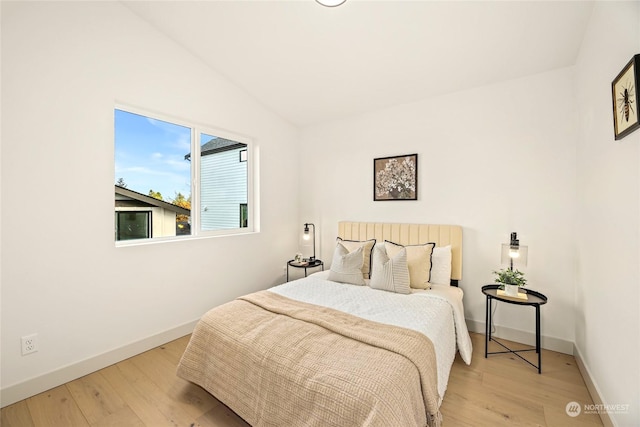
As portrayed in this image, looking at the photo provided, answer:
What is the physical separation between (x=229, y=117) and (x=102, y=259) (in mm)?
1916

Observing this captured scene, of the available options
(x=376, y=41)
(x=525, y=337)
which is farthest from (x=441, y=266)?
(x=376, y=41)

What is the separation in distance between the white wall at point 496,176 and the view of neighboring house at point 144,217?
2.14 meters

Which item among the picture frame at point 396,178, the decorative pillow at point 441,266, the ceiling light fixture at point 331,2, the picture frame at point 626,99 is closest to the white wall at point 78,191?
the ceiling light fixture at point 331,2

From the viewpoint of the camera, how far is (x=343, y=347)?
5.06ft

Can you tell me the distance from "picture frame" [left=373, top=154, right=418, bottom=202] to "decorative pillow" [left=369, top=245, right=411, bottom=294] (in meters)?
0.86

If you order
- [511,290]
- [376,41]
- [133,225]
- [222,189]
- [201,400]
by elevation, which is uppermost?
[376,41]

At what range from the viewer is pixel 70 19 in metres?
2.08

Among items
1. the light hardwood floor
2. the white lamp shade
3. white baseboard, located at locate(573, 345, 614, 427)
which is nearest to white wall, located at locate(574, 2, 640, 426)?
white baseboard, located at locate(573, 345, 614, 427)

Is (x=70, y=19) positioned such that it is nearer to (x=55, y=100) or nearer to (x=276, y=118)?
(x=55, y=100)

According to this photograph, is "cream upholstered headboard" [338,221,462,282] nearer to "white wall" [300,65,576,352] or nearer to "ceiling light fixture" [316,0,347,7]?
"white wall" [300,65,576,352]

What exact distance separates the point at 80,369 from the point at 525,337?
150 inches

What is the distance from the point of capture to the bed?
127cm

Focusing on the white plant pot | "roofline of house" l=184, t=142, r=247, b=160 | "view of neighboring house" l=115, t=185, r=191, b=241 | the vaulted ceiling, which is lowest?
the white plant pot

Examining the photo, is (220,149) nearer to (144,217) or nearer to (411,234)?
(144,217)
